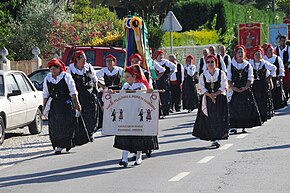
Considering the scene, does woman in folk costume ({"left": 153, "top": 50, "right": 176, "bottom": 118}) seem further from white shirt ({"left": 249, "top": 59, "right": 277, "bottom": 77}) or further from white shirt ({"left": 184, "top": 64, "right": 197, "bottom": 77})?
white shirt ({"left": 249, "top": 59, "right": 277, "bottom": 77})

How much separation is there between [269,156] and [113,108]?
2.74m

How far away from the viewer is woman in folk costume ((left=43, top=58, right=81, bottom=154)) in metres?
14.5

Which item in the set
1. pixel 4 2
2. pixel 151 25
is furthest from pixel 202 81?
pixel 4 2

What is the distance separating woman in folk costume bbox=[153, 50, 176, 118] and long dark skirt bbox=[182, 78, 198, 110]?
1.22 meters

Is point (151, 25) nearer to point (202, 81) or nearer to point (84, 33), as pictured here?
point (84, 33)

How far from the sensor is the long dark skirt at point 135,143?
42.1ft

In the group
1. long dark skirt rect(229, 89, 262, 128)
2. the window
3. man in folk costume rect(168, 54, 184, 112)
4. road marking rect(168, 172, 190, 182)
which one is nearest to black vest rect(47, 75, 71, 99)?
the window

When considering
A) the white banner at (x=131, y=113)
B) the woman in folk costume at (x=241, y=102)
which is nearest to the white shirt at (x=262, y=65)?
the woman in folk costume at (x=241, y=102)

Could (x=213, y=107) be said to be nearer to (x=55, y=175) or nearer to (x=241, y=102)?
(x=241, y=102)

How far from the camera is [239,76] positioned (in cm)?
1662

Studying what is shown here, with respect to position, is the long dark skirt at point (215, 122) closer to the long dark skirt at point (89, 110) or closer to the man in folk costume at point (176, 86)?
the long dark skirt at point (89, 110)

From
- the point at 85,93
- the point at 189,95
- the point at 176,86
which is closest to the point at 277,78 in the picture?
the point at 189,95

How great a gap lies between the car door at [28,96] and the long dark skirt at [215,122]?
15.7 ft

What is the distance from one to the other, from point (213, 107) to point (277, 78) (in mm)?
6815
